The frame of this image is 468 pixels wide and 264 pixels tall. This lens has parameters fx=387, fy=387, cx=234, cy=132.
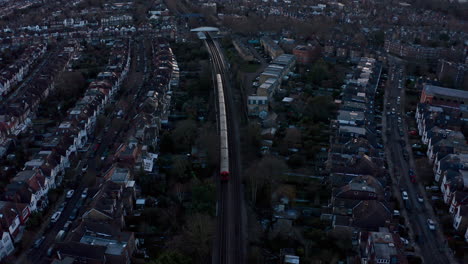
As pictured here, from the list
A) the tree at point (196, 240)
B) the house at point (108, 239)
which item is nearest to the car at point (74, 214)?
the house at point (108, 239)

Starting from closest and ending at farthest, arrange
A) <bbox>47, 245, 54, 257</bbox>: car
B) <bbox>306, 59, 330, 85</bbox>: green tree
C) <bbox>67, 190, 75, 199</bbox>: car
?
<bbox>47, 245, 54, 257</bbox>: car, <bbox>67, 190, 75, 199</bbox>: car, <bbox>306, 59, 330, 85</bbox>: green tree

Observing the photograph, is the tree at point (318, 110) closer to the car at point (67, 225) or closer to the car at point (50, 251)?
the car at point (67, 225)

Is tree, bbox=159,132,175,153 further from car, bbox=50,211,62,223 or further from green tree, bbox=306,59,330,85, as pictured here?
green tree, bbox=306,59,330,85

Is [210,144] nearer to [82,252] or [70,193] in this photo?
[70,193]

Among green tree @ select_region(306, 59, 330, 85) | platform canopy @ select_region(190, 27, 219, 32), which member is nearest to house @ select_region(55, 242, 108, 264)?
green tree @ select_region(306, 59, 330, 85)

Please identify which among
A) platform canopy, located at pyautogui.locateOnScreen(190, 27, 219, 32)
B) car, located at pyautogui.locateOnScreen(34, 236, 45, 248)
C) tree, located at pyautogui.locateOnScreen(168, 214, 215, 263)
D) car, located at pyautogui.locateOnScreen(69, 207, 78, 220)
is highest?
platform canopy, located at pyautogui.locateOnScreen(190, 27, 219, 32)

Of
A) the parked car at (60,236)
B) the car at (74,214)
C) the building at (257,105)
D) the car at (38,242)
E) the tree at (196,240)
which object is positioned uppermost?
the building at (257,105)
